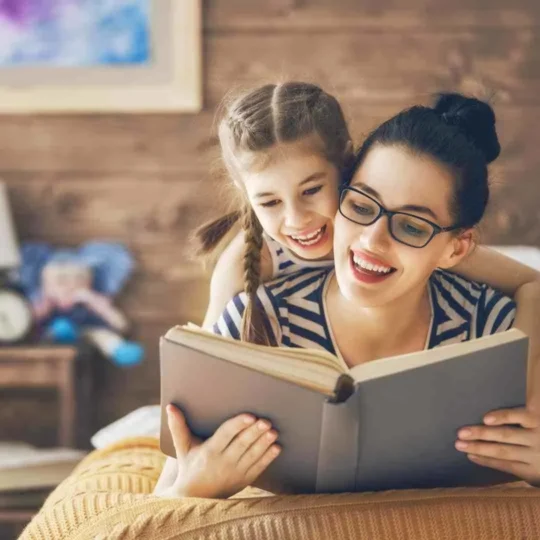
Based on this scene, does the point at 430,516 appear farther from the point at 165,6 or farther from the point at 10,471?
the point at 165,6

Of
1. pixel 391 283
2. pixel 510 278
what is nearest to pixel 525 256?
pixel 510 278

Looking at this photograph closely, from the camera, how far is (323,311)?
1.24 m

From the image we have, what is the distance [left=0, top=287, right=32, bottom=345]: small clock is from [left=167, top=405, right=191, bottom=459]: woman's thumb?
160 cm

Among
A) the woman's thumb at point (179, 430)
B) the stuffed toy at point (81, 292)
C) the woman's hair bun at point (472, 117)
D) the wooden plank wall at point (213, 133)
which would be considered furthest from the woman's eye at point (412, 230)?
the stuffed toy at point (81, 292)

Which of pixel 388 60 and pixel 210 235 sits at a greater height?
pixel 388 60

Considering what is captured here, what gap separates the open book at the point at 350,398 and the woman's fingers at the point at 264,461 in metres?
0.01

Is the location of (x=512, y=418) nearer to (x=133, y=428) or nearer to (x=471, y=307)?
(x=471, y=307)

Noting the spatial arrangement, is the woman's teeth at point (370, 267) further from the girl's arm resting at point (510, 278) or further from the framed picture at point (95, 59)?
the framed picture at point (95, 59)

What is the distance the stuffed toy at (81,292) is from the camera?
8.59 feet

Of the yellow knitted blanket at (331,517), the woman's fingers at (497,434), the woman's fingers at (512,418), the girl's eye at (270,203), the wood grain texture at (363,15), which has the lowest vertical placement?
the yellow knitted blanket at (331,517)

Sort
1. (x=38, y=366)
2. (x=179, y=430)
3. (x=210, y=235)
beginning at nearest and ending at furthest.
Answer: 1. (x=179, y=430)
2. (x=210, y=235)
3. (x=38, y=366)

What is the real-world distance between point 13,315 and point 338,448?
68.7 inches

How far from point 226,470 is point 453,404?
0.91 ft

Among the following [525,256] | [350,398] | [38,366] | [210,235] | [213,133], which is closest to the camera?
[350,398]
